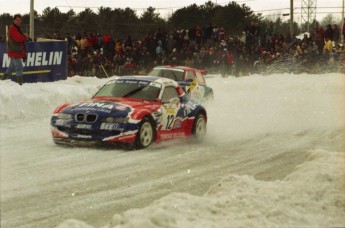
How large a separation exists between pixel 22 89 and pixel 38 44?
11.2ft

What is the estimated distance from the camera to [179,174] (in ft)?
31.4

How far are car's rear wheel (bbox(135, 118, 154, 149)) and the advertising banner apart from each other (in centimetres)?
838

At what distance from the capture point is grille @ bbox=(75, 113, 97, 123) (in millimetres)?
11480

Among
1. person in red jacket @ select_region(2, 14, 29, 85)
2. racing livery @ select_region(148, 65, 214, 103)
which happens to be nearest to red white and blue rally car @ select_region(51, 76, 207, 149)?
person in red jacket @ select_region(2, 14, 29, 85)

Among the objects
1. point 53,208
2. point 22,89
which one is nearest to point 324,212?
point 53,208

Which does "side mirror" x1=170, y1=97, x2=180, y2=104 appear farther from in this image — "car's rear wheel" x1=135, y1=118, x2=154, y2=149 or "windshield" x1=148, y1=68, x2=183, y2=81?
"windshield" x1=148, y1=68, x2=183, y2=81

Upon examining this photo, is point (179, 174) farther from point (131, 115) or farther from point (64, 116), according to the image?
point (64, 116)

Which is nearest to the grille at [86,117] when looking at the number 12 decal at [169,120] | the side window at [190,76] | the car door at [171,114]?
the car door at [171,114]

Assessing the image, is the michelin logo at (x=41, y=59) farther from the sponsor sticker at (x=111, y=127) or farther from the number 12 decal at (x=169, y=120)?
the sponsor sticker at (x=111, y=127)

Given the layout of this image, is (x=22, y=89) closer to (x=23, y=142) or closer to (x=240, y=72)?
(x=23, y=142)

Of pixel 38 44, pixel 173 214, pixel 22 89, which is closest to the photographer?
pixel 173 214

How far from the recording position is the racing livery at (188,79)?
19062 mm

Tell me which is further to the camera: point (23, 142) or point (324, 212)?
point (23, 142)

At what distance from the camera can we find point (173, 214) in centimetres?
588
